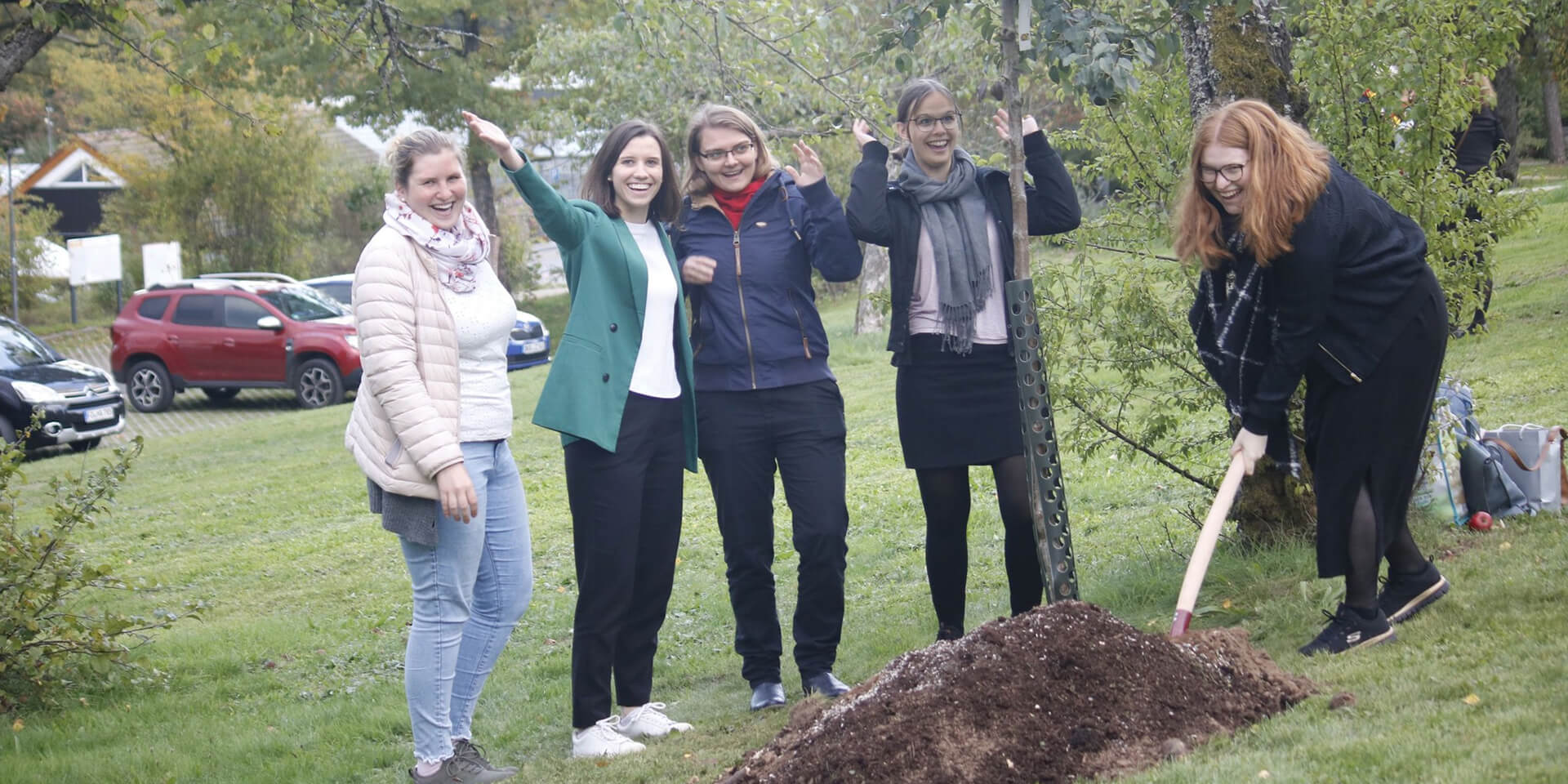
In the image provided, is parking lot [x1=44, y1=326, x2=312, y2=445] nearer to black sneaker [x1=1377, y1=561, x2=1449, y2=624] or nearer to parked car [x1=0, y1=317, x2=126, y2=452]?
parked car [x1=0, y1=317, x2=126, y2=452]

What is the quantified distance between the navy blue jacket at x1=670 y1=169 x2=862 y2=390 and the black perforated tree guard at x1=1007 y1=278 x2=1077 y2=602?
66 cm

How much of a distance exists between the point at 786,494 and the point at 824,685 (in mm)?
691

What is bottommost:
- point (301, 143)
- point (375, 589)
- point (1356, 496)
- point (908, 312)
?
point (375, 589)

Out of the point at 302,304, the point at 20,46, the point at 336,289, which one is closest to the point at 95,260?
the point at 336,289

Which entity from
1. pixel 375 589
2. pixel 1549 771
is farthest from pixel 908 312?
pixel 375 589

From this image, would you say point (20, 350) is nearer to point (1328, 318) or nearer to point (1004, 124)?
point (1004, 124)

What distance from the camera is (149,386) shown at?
21.6m

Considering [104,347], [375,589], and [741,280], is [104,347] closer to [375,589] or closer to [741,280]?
[375,589]

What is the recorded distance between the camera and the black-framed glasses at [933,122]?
188 inches

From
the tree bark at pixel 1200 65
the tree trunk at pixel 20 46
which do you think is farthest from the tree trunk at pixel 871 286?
the tree bark at pixel 1200 65

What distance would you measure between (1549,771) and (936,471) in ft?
7.43

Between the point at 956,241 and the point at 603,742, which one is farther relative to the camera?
the point at 956,241

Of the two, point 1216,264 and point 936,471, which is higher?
point 1216,264

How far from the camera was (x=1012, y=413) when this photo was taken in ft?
16.0
